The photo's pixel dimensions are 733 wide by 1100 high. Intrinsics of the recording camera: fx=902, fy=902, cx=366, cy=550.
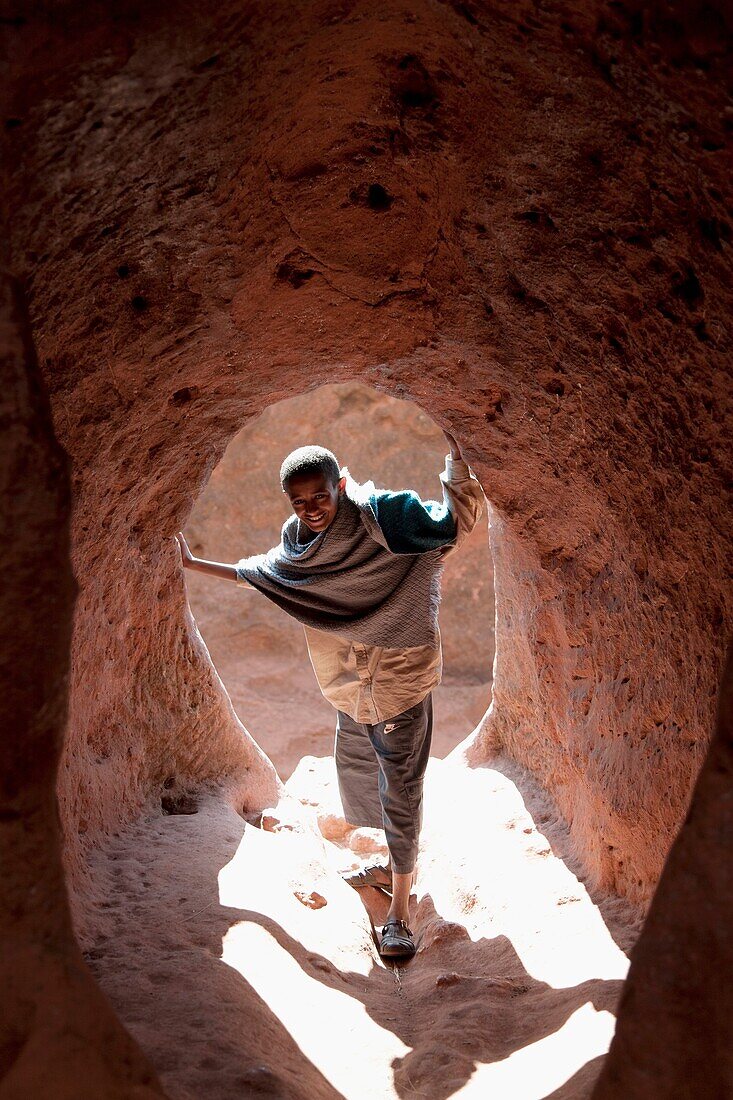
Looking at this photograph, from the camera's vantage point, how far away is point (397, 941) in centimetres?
300

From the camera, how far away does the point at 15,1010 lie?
127 centimetres

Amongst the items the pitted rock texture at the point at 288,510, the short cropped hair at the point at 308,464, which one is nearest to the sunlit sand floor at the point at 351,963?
the short cropped hair at the point at 308,464

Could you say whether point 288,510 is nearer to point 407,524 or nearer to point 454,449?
point 454,449

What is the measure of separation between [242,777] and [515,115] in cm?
292

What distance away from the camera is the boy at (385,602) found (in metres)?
2.95

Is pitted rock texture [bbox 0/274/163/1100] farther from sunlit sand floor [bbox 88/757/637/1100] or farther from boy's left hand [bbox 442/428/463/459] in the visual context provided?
boy's left hand [bbox 442/428/463/459]

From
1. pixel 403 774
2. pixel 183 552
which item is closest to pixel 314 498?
pixel 183 552

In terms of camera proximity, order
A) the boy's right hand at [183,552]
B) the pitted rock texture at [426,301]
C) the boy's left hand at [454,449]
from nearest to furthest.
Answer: the pitted rock texture at [426,301], the boy's left hand at [454,449], the boy's right hand at [183,552]

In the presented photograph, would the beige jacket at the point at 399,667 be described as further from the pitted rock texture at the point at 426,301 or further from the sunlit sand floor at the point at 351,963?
the sunlit sand floor at the point at 351,963

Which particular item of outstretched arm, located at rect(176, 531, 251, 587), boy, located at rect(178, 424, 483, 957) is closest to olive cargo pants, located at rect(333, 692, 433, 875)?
boy, located at rect(178, 424, 483, 957)

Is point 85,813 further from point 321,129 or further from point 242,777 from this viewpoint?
point 321,129

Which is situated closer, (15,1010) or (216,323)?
(15,1010)

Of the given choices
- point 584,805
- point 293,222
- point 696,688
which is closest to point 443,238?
point 293,222

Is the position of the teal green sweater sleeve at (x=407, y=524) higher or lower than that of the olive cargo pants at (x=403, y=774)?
higher
